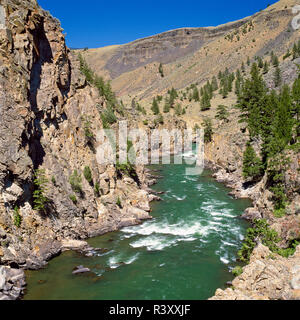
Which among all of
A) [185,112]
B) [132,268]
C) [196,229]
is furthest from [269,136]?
[185,112]

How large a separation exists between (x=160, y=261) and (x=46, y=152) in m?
19.8

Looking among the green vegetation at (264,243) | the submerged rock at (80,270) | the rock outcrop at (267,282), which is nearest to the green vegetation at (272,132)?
the green vegetation at (264,243)

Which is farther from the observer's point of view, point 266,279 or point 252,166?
point 252,166

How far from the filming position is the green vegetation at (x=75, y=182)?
39.3m

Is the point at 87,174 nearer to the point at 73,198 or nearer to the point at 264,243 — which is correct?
the point at 73,198

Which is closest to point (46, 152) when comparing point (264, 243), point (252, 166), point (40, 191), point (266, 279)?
point (40, 191)

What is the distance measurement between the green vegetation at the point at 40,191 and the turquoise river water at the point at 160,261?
20.6 ft

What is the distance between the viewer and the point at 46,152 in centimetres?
3722

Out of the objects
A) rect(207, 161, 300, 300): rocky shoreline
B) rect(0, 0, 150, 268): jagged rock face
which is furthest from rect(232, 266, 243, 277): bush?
rect(0, 0, 150, 268): jagged rock face

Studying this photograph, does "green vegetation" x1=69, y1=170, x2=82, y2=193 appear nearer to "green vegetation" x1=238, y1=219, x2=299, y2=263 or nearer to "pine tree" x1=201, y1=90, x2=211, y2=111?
"green vegetation" x1=238, y1=219, x2=299, y2=263

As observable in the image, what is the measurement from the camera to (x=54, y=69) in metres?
40.0

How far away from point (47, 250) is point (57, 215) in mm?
4949

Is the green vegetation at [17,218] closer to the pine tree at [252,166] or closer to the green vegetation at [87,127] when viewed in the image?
the green vegetation at [87,127]
